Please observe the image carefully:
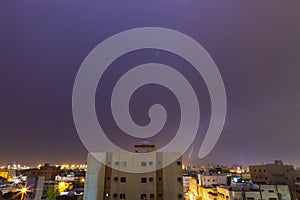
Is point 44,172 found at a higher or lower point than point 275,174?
higher

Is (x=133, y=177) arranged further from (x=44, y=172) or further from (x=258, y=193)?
(x=44, y=172)

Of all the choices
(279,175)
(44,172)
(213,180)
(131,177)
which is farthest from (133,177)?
(44,172)

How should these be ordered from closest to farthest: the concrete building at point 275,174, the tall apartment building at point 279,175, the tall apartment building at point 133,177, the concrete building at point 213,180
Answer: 1. the tall apartment building at point 133,177
2. the tall apartment building at point 279,175
3. the concrete building at point 275,174
4. the concrete building at point 213,180

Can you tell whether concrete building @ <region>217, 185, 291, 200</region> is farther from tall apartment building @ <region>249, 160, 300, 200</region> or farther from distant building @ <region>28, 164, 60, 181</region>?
distant building @ <region>28, 164, 60, 181</region>

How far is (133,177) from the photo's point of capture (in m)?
24.3

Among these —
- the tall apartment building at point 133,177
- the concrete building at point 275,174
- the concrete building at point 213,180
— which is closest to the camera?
the tall apartment building at point 133,177

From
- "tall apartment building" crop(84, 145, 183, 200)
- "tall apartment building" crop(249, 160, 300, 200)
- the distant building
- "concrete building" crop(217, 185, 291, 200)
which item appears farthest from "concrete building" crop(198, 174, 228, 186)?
the distant building

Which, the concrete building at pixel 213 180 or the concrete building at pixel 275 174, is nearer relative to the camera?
the concrete building at pixel 275 174

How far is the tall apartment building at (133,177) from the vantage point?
23.7 meters

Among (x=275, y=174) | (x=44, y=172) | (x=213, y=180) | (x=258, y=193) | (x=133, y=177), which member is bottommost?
(x=258, y=193)

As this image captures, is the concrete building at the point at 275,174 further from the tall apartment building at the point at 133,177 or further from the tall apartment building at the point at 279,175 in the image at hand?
the tall apartment building at the point at 133,177

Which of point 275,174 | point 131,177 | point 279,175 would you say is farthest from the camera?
point 275,174

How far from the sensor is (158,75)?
139ft

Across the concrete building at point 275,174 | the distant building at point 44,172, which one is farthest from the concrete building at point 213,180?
the distant building at point 44,172
